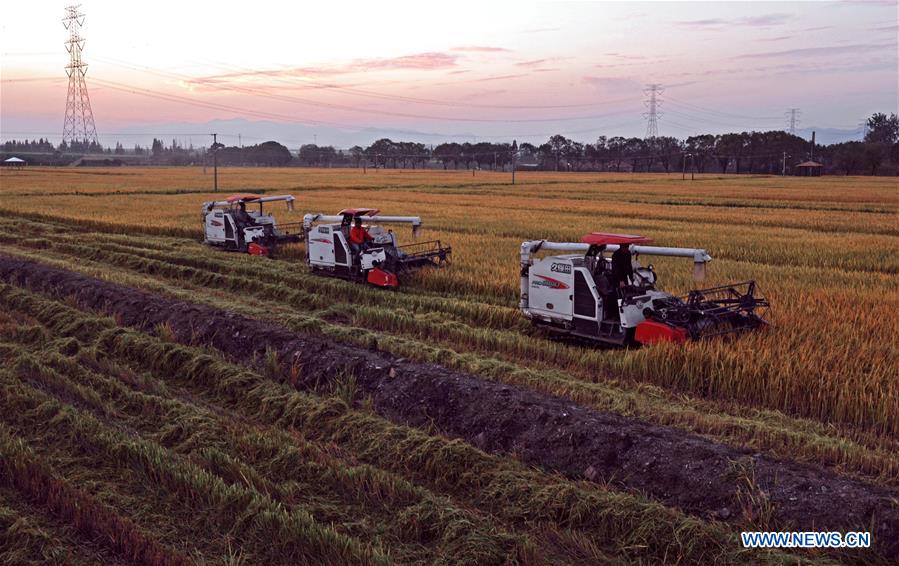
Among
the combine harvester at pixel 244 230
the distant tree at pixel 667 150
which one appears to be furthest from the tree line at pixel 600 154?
the combine harvester at pixel 244 230

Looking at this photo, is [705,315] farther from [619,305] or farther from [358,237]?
[358,237]

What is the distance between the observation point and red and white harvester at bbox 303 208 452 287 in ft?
59.1

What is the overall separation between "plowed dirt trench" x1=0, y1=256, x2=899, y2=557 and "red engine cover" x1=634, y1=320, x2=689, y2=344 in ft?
9.48

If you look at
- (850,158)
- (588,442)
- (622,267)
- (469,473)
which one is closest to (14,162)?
(850,158)

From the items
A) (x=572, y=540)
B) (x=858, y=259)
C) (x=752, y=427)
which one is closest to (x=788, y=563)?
(x=572, y=540)

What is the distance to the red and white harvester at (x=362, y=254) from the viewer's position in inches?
709

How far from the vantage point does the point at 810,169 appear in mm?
116688

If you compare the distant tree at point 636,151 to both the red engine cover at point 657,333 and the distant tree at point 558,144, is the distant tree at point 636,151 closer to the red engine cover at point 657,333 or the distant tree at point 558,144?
the distant tree at point 558,144

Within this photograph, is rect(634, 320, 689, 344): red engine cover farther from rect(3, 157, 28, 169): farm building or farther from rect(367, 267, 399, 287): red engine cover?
rect(3, 157, 28, 169): farm building

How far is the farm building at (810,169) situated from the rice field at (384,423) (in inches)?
4245

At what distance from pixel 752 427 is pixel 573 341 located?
15.4ft

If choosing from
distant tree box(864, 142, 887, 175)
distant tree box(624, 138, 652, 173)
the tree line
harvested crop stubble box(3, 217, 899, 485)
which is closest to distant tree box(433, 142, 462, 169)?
the tree line

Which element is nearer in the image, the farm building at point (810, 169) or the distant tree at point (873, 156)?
the distant tree at point (873, 156)

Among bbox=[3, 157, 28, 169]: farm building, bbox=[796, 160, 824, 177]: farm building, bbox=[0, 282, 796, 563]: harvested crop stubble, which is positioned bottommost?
bbox=[0, 282, 796, 563]: harvested crop stubble
